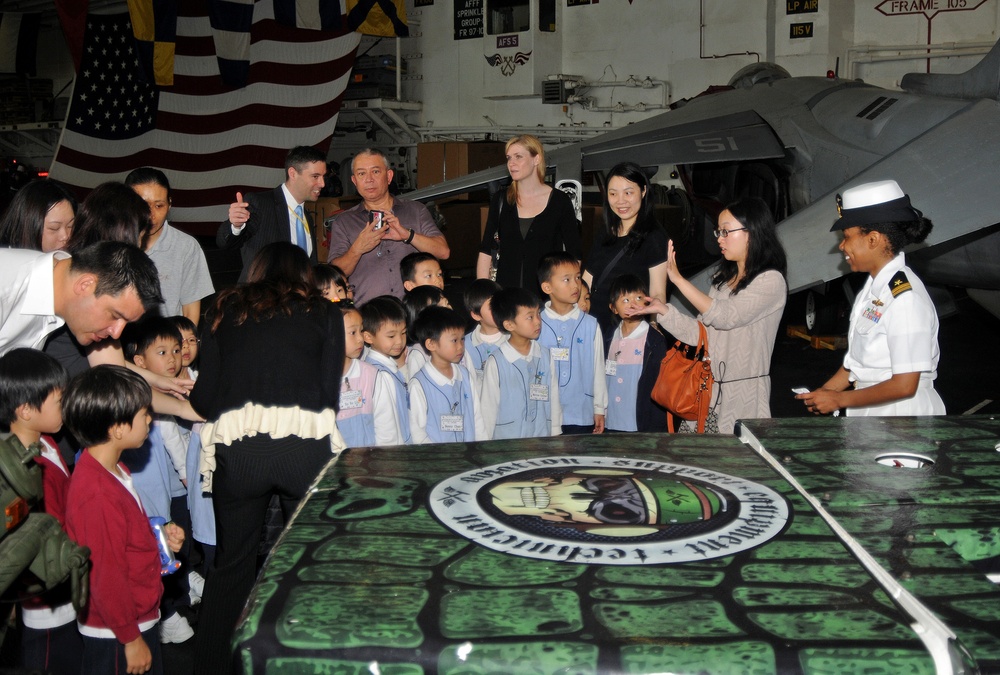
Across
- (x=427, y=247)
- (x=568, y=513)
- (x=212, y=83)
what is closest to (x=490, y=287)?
(x=427, y=247)

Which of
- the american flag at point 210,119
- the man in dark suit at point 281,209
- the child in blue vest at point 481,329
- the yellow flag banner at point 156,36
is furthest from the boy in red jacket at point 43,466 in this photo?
the yellow flag banner at point 156,36

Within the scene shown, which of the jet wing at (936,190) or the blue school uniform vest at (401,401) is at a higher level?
the jet wing at (936,190)

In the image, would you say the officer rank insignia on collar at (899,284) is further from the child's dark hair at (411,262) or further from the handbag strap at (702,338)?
the child's dark hair at (411,262)

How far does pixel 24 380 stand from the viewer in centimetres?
258

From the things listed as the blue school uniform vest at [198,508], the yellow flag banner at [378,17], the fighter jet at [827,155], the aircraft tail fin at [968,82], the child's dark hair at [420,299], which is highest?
the yellow flag banner at [378,17]

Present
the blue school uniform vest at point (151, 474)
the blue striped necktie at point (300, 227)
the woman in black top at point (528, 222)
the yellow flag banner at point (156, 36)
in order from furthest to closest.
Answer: the yellow flag banner at point (156, 36) → the woman in black top at point (528, 222) → the blue striped necktie at point (300, 227) → the blue school uniform vest at point (151, 474)

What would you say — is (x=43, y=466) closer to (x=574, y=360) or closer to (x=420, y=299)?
(x=420, y=299)

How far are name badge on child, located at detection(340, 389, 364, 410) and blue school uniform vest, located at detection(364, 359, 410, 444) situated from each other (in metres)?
0.17

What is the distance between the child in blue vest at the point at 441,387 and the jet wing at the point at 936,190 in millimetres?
2642

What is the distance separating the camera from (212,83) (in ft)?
50.2

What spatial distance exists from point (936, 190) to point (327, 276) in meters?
4.27

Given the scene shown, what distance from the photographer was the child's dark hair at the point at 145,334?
367 cm

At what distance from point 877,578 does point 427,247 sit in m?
3.50

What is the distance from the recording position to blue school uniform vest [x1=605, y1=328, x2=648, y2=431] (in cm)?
454
